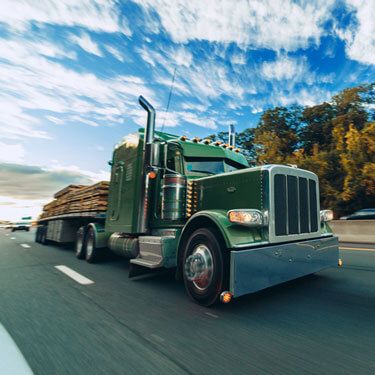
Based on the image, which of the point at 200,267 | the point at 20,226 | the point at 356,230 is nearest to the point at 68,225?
the point at 200,267

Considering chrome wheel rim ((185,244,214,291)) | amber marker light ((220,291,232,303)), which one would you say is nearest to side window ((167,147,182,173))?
chrome wheel rim ((185,244,214,291))

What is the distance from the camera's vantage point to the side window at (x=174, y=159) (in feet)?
16.3

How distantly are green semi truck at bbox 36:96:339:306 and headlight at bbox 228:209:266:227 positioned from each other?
0.5 inches

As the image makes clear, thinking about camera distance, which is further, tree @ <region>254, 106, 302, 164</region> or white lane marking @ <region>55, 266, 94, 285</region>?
tree @ <region>254, 106, 302, 164</region>

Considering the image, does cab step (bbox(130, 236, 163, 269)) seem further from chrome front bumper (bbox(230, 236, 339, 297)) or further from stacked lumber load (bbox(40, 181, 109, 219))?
stacked lumber load (bbox(40, 181, 109, 219))

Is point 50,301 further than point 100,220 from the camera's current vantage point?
No

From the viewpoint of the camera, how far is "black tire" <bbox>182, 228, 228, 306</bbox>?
3.37m

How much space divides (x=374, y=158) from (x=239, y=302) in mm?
21356

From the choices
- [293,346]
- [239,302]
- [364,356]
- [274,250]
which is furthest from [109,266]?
[364,356]

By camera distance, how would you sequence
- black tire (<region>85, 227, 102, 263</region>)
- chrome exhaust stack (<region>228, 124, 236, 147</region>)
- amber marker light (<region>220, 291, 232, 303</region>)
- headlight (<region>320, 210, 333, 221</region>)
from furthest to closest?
black tire (<region>85, 227, 102, 263</region>)
chrome exhaust stack (<region>228, 124, 236, 147</region>)
headlight (<region>320, 210, 333, 221</region>)
amber marker light (<region>220, 291, 232, 303</region>)

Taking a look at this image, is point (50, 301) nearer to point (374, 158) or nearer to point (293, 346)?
point (293, 346)

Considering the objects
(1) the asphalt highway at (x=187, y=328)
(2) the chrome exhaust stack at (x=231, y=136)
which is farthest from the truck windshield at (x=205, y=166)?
(1) the asphalt highway at (x=187, y=328)

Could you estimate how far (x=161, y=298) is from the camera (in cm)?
394

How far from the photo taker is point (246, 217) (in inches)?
134
